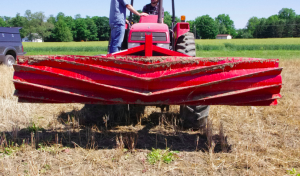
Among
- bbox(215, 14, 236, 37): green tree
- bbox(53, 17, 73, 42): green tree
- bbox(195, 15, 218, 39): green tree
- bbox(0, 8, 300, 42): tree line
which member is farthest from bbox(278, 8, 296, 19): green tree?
bbox(53, 17, 73, 42): green tree

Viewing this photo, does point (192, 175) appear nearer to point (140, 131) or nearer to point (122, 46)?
point (140, 131)

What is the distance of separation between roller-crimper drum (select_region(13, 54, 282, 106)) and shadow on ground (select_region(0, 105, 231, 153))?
516mm

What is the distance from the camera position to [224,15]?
11475 cm

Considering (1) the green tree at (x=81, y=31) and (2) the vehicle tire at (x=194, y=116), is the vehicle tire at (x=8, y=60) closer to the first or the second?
(2) the vehicle tire at (x=194, y=116)

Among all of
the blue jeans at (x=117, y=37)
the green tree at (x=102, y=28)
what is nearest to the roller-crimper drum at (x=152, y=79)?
the blue jeans at (x=117, y=37)

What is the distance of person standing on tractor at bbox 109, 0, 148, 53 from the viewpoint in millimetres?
4391

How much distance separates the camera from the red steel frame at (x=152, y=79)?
8.45 feet

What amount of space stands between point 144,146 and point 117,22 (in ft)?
7.13

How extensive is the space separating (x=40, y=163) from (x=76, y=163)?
350 mm

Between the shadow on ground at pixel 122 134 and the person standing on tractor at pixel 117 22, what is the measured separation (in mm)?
1034

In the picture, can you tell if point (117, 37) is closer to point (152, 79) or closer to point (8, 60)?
point (152, 79)

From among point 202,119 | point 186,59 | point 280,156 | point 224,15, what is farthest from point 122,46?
point 224,15

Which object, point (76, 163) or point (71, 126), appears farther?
point (71, 126)

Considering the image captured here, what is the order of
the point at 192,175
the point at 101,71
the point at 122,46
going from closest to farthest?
the point at 192,175 → the point at 101,71 → the point at 122,46
